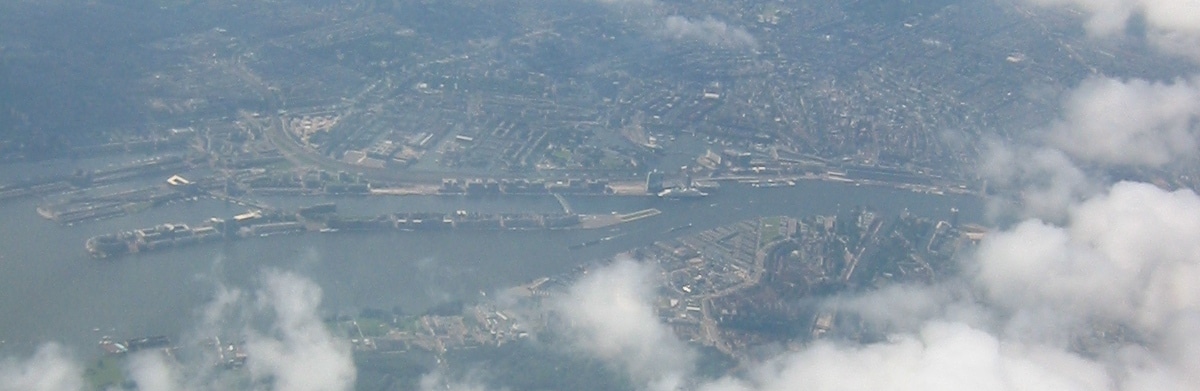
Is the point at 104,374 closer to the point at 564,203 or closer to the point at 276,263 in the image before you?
the point at 276,263

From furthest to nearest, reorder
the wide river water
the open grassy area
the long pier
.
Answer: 1. the long pier
2. the wide river water
3. the open grassy area

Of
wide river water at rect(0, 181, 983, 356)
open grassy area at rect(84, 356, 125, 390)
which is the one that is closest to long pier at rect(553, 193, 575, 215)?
wide river water at rect(0, 181, 983, 356)

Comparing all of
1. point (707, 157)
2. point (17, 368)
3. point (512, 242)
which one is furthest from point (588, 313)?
point (17, 368)

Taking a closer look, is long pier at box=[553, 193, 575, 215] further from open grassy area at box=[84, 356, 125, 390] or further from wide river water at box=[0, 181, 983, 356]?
open grassy area at box=[84, 356, 125, 390]

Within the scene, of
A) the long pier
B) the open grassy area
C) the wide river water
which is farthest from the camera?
the long pier

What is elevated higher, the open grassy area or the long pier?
the open grassy area

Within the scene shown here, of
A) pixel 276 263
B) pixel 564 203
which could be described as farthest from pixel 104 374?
pixel 564 203

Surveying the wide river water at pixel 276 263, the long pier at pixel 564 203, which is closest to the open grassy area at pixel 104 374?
the wide river water at pixel 276 263

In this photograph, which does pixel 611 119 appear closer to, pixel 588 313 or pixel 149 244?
pixel 588 313

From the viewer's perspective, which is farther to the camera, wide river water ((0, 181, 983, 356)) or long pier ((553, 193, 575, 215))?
long pier ((553, 193, 575, 215))
